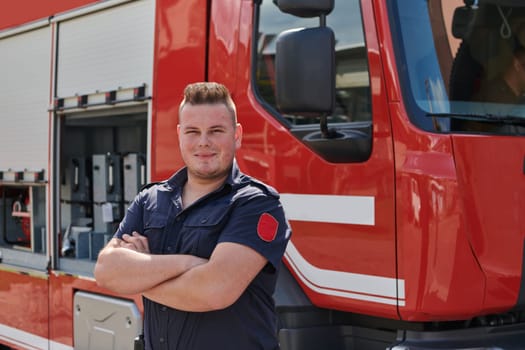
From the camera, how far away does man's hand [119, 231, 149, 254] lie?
2215 mm

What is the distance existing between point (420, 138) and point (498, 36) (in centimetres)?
72

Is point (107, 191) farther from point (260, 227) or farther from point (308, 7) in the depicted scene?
point (260, 227)

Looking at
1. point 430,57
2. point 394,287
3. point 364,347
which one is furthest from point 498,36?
point 364,347

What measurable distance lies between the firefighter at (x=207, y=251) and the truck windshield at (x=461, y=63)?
1044mm

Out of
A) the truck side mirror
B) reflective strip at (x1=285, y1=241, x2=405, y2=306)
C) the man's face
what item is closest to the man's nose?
the man's face

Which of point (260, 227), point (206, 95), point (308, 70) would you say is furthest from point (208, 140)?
point (308, 70)

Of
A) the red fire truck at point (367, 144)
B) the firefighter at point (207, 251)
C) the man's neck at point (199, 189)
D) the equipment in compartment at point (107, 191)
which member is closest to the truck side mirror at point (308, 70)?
the red fire truck at point (367, 144)

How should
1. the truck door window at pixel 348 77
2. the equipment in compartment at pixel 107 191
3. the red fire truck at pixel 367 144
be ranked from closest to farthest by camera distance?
the red fire truck at pixel 367 144 → the truck door window at pixel 348 77 → the equipment in compartment at pixel 107 191

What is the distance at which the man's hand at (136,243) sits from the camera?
221 centimetres

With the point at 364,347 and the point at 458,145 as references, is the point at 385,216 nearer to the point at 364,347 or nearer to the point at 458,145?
the point at 458,145

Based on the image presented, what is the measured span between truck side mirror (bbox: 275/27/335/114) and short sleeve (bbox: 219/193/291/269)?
82 cm

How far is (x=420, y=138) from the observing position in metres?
2.91

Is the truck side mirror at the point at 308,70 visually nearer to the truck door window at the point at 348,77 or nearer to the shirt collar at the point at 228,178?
the truck door window at the point at 348,77

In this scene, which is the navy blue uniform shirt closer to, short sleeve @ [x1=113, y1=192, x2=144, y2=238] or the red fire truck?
short sleeve @ [x1=113, y1=192, x2=144, y2=238]
